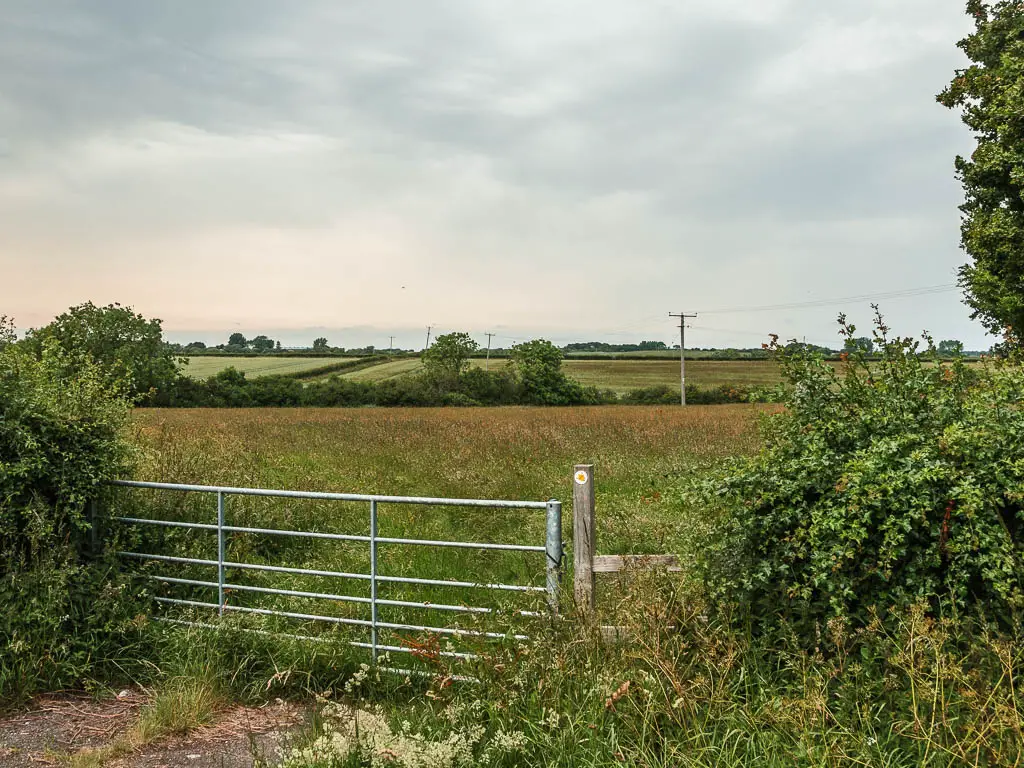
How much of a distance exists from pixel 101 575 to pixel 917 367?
21.4 feet

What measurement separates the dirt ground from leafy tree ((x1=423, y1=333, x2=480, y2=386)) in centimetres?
6741

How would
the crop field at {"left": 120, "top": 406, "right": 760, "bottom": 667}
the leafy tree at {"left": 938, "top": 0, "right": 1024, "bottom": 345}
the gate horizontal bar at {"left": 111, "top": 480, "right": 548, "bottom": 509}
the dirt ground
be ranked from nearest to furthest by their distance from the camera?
the dirt ground < the gate horizontal bar at {"left": 111, "top": 480, "right": 548, "bottom": 509} < the crop field at {"left": 120, "top": 406, "right": 760, "bottom": 667} < the leafy tree at {"left": 938, "top": 0, "right": 1024, "bottom": 345}

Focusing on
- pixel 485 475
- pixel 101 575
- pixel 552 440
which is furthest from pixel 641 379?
pixel 101 575

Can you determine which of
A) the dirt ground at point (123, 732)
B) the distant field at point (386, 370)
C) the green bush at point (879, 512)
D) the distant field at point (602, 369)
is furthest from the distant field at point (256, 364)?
the green bush at point (879, 512)

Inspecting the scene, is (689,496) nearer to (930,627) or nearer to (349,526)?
(930,627)

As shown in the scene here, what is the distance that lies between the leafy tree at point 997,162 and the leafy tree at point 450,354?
180 ft

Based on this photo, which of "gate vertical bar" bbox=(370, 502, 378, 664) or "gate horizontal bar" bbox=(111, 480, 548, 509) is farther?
"gate vertical bar" bbox=(370, 502, 378, 664)

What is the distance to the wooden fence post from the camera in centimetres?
503

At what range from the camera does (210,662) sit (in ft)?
18.3

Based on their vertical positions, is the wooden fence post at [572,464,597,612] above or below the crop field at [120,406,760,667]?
above

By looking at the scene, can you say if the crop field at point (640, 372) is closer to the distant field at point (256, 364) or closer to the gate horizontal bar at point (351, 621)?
the distant field at point (256, 364)

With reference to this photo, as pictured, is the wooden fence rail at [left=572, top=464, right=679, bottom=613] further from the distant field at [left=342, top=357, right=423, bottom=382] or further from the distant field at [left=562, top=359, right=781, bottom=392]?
the distant field at [left=342, top=357, right=423, bottom=382]

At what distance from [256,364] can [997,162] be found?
80.2 m

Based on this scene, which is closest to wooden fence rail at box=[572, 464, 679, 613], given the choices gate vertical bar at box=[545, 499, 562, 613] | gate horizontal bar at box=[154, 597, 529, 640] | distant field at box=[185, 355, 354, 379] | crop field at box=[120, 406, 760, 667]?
gate vertical bar at box=[545, 499, 562, 613]
